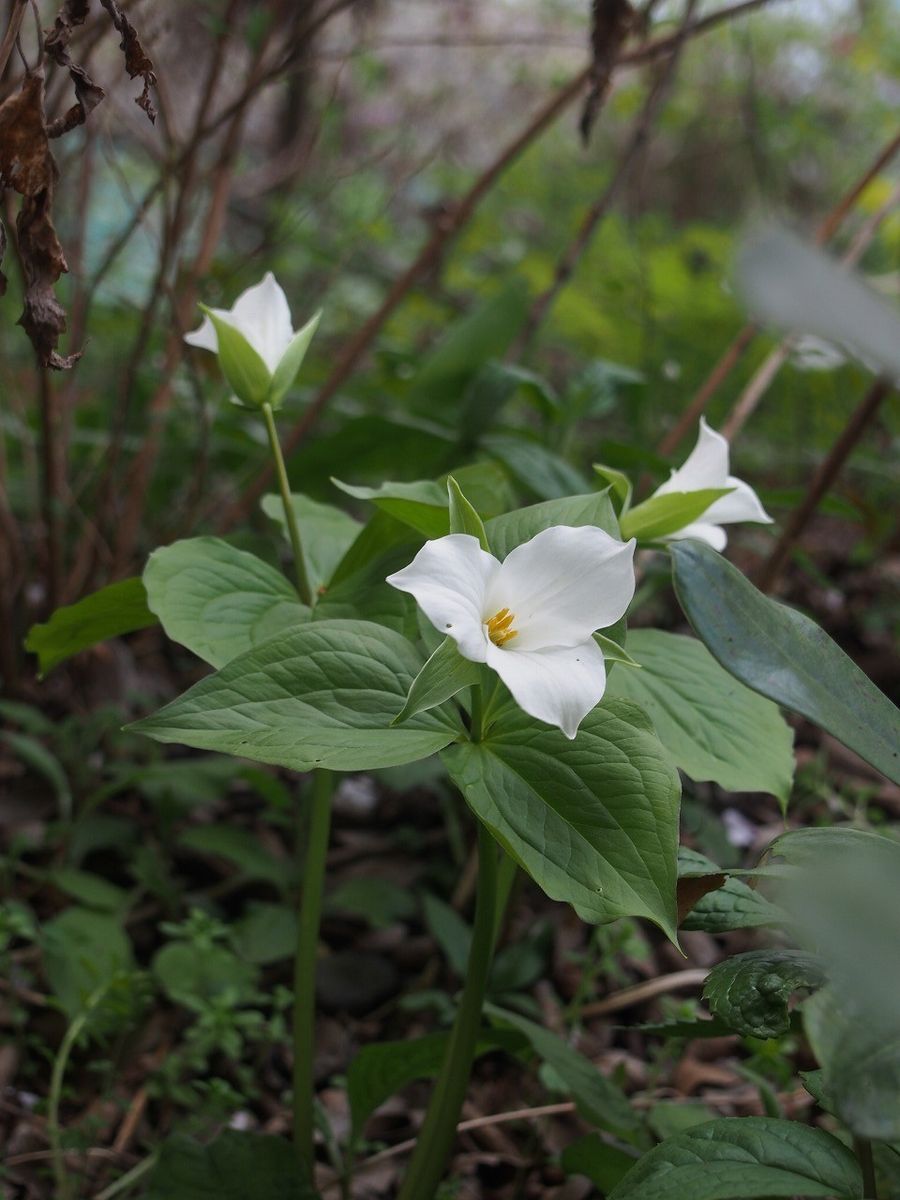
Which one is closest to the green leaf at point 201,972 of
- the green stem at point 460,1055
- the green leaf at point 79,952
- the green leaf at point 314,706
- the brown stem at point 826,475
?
the green leaf at point 79,952

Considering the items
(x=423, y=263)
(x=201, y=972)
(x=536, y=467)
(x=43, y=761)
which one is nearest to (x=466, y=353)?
(x=423, y=263)

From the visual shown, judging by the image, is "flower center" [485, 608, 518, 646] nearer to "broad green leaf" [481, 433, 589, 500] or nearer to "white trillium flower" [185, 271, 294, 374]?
"white trillium flower" [185, 271, 294, 374]

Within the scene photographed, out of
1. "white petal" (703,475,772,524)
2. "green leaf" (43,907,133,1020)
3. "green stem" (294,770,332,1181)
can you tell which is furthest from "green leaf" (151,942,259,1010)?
"white petal" (703,475,772,524)

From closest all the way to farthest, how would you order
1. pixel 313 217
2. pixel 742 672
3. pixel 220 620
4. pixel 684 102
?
pixel 742 672, pixel 220 620, pixel 313 217, pixel 684 102

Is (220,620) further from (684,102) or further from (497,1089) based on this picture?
(684,102)

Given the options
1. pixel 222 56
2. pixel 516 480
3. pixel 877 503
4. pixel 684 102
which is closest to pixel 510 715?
pixel 516 480

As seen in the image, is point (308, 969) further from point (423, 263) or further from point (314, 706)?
point (423, 263)
